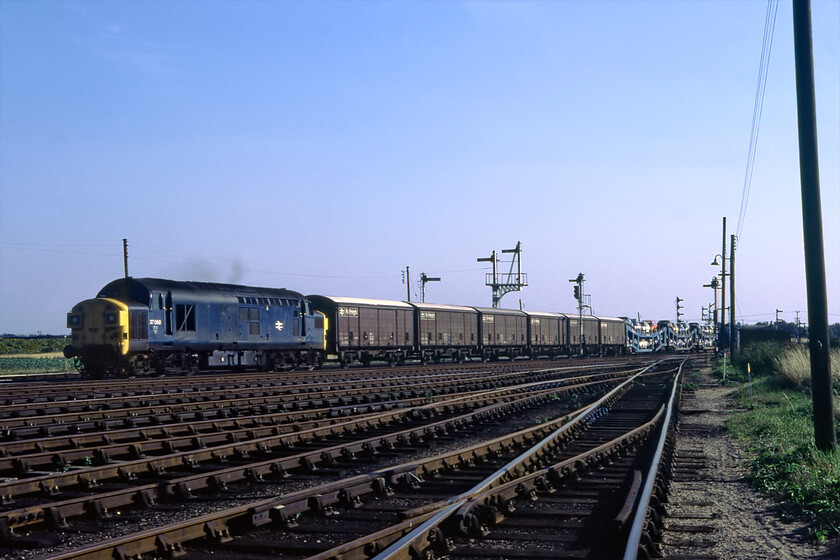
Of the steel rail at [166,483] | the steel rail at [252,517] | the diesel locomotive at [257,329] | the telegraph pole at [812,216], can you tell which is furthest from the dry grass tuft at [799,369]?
the diesel locomotive at [257,329]

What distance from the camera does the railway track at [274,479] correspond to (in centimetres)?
671

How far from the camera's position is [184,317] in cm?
2809

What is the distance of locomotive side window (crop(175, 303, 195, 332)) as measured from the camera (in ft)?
91.5

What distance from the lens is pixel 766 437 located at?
14195 millimetres

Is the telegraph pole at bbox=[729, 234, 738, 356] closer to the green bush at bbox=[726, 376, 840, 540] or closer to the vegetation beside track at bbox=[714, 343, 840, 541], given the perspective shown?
the vegetation beside track at bbox=[714, 343, 840, 541]

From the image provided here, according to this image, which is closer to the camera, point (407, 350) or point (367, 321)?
point (367, 321)

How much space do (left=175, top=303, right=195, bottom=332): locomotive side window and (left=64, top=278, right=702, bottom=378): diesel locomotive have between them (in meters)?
0.03

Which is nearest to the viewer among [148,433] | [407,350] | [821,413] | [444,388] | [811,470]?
[811,470]

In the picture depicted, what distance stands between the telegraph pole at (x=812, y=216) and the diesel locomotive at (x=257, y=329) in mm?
20540

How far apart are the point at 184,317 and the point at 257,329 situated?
4.12m

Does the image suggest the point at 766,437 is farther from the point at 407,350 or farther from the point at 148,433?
the point at 407,350

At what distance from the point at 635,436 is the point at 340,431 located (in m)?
4.89

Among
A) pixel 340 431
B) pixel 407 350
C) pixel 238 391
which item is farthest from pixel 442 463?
pixel 407 350

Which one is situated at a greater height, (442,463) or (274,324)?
(274,324)
